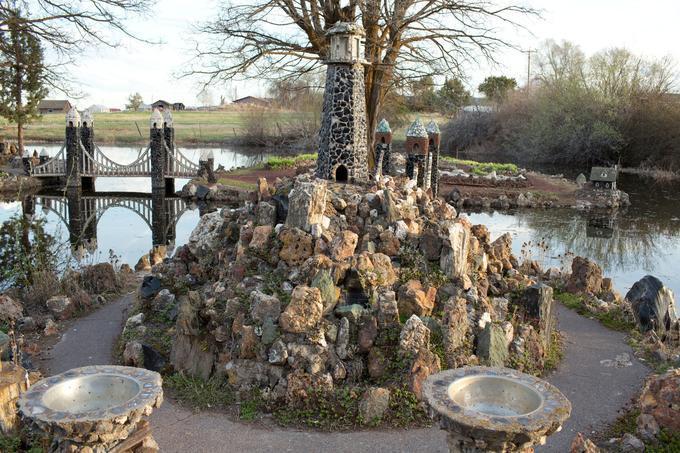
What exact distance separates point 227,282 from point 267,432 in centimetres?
353

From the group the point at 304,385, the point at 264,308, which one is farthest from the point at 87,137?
the point at 304,385

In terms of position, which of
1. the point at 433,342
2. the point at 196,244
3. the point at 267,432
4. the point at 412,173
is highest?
the point at 412,173

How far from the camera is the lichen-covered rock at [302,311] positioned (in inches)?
348

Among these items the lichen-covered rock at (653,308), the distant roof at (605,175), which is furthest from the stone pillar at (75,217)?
the distant roof at (605,175)

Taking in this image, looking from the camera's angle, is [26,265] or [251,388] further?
[26,265]

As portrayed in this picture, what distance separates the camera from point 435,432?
7.73 metres

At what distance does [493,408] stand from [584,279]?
8819mm

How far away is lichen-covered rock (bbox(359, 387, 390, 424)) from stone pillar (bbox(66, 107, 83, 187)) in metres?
30.4

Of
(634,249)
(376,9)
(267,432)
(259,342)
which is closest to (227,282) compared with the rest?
(259,342)

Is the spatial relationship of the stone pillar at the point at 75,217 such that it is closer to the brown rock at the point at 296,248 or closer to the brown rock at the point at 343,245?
the brown rock at the point at 296,248

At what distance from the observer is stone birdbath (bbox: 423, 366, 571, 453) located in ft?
16.9

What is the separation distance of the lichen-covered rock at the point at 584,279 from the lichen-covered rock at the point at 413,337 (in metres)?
6.30

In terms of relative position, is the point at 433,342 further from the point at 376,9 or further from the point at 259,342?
Result: the point at 376,9

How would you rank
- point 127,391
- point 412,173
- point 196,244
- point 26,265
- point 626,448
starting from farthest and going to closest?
point 412,173, point 26,265, point 196,244, point 626,448, point 127,391
